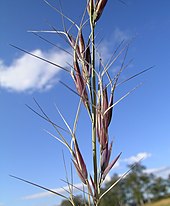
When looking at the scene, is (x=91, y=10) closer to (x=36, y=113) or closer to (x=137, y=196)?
(x=36, y=113)

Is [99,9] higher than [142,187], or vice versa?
[142,187]

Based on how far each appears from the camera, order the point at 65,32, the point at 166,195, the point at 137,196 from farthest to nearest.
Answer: the point at 166,195 < the point at 137,196 < the point at 65,32

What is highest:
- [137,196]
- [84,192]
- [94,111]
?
[137,196]

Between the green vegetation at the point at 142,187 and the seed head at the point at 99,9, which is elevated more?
the green vegetation at the point at 142,187

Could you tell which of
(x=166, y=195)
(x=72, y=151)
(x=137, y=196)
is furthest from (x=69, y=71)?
(x=166, y=195)

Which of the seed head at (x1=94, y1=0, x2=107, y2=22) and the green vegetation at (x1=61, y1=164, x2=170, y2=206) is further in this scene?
the green vegetation at (x1=61, y1=164, x2=170, y2=206)

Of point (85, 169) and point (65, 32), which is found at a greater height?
point (65, 32)

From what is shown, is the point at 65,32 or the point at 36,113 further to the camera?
the point at 65,32

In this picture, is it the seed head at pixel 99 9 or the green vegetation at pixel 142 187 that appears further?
the green vegetation at pixel 142 187

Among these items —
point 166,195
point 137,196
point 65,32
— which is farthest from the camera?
point 166,195

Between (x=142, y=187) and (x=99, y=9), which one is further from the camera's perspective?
(x=142, y=187)

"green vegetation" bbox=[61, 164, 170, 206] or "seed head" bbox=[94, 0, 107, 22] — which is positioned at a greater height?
"green vegetation" bbox=[61, 164, 170, 206]
